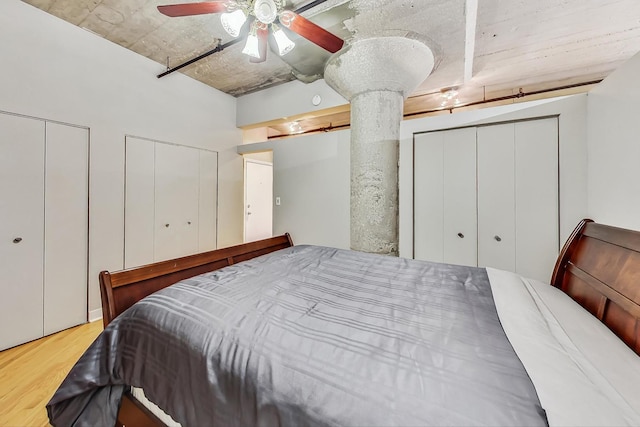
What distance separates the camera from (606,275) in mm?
1070

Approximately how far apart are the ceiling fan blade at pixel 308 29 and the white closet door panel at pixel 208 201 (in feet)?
8.62

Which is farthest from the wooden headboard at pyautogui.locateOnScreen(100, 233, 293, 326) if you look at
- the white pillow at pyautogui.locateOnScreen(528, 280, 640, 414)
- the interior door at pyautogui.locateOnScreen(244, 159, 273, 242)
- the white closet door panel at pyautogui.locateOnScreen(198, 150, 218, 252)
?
the interior door at pyautogui.locateOnScreen(244, 159, 273, 242)

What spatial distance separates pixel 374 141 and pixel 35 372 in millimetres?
3387

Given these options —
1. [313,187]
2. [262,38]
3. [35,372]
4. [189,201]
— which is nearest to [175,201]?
[189,201]

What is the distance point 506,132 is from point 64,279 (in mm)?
4673

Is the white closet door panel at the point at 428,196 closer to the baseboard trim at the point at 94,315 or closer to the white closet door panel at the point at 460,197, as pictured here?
the white closet door panel at the point at 460,197

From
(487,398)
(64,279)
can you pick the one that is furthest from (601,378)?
(64,279)

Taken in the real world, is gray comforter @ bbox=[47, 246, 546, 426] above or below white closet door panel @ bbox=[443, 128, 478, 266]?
Result: below

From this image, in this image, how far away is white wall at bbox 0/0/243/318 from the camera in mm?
2207

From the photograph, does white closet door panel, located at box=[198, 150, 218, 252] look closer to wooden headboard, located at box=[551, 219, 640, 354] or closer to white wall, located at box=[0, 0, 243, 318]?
white wall, located at box=[0, 0, 243, 318]

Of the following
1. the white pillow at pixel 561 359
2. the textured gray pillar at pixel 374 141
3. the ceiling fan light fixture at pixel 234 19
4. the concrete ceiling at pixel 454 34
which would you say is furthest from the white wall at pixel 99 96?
the white pillow at pixel 561 359

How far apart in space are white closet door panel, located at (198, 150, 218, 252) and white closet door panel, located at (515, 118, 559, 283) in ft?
12.8

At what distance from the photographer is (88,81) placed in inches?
103

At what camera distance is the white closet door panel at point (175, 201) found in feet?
10.7
